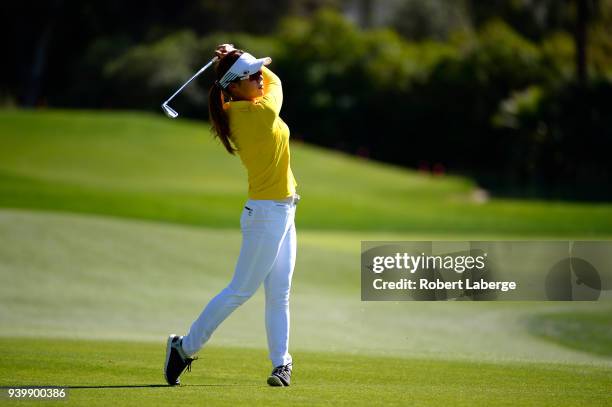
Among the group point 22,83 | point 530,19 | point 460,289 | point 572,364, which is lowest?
point 572,364

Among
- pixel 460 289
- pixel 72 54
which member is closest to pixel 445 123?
pixel 72 54

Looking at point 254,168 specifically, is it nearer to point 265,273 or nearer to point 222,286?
point 265,273

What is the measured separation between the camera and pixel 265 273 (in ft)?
26.2

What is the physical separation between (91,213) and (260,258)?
63.9 ft

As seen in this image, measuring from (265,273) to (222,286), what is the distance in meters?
9.76

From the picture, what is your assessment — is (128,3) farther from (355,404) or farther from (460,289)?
(355,404)

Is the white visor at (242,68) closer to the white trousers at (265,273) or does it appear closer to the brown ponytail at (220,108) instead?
the brown ponytail at (220,108)

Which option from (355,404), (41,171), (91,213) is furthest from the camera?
(41,171)

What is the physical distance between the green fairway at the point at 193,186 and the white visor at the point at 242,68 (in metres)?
19.4

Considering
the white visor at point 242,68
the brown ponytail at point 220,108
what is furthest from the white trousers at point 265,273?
the white visor at point 242,68

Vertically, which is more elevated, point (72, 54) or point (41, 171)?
point (72, 54)

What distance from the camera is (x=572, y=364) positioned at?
10141mm

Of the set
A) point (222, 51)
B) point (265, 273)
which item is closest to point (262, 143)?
point (222, 51)

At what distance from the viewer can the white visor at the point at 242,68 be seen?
7828 mm
